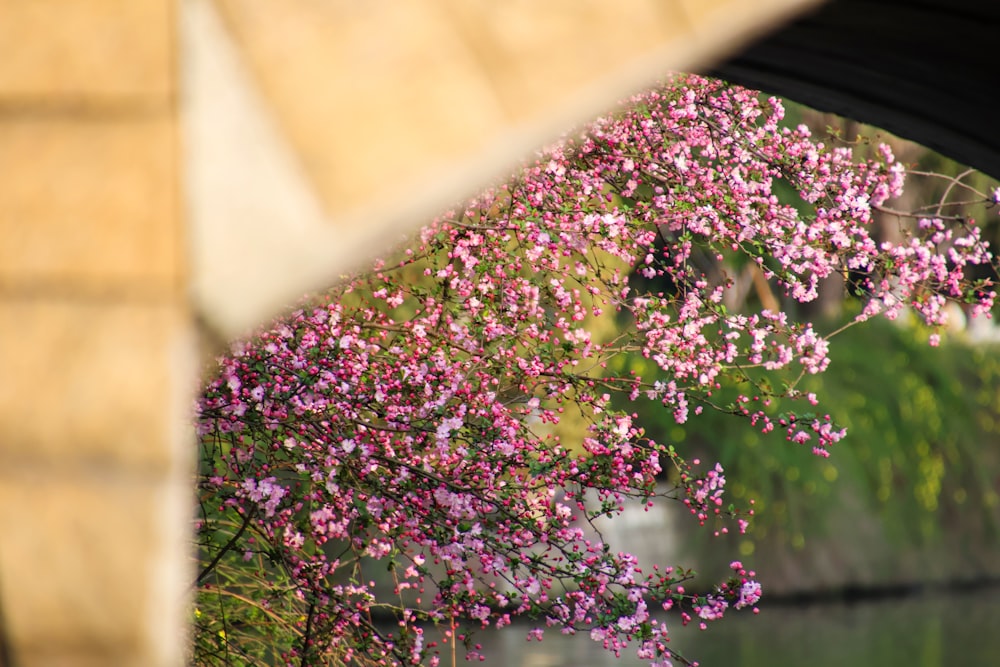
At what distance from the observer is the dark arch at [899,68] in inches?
102

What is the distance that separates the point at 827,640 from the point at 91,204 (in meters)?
14.7

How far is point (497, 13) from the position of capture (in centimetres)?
186

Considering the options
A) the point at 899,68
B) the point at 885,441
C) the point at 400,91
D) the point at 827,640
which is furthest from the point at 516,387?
the point at 885,441

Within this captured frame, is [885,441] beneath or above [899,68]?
above

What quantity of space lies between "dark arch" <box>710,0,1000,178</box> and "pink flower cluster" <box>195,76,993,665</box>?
1.53 metres

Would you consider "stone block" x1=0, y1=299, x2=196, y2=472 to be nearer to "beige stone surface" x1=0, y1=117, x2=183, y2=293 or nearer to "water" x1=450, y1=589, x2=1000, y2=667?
"beige stone surface" x1=0, y1=117, x2=183, y2=293

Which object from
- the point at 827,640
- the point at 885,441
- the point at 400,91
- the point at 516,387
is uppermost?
the point at 885,441

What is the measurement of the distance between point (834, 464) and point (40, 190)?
17.0m

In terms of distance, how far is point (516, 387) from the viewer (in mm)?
5281

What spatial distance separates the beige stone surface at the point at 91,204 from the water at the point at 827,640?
11.1 m

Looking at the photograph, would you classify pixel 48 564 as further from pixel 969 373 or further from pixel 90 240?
pixel 969 373

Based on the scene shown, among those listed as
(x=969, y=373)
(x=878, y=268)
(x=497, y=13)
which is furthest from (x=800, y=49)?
(x=969, y=373)

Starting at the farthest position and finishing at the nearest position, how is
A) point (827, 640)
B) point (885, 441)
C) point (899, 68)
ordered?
point (885, 441) < point (827, 640) < point (899, 68)

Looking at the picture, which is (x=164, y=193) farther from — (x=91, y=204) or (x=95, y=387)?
(x=95, y=387)
